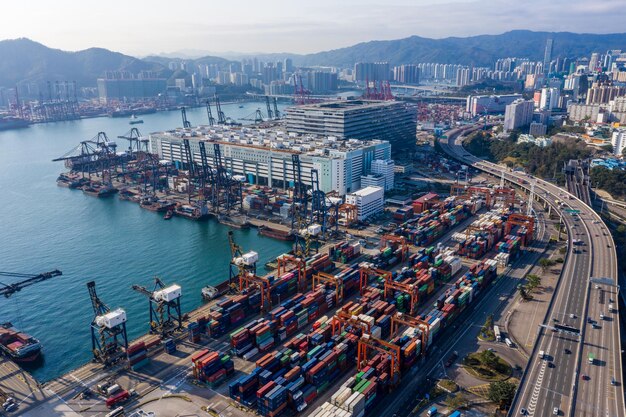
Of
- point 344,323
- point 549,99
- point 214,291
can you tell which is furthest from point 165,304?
point 549,99

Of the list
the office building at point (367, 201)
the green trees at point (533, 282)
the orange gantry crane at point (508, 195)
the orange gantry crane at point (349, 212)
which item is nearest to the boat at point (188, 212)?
the orange gantry crane at point (349, 212)

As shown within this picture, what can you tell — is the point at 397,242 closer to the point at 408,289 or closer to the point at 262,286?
the point at 408,289

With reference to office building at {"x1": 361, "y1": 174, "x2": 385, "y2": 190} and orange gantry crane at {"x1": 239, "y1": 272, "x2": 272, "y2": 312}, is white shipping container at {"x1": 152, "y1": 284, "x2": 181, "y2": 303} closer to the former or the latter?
orange gantry crane at {"x1": 239, "y1": 272, "x2": 272, "y2": 312}

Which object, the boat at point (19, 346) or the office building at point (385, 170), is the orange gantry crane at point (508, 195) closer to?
the office building at point (385, 170)

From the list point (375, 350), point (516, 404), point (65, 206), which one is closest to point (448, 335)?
point (375, 350)

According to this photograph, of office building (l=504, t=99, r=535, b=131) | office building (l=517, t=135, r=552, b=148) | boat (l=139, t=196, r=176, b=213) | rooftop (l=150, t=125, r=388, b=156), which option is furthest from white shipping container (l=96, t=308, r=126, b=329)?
office building (l=504, t=99, r=535, b=131)
